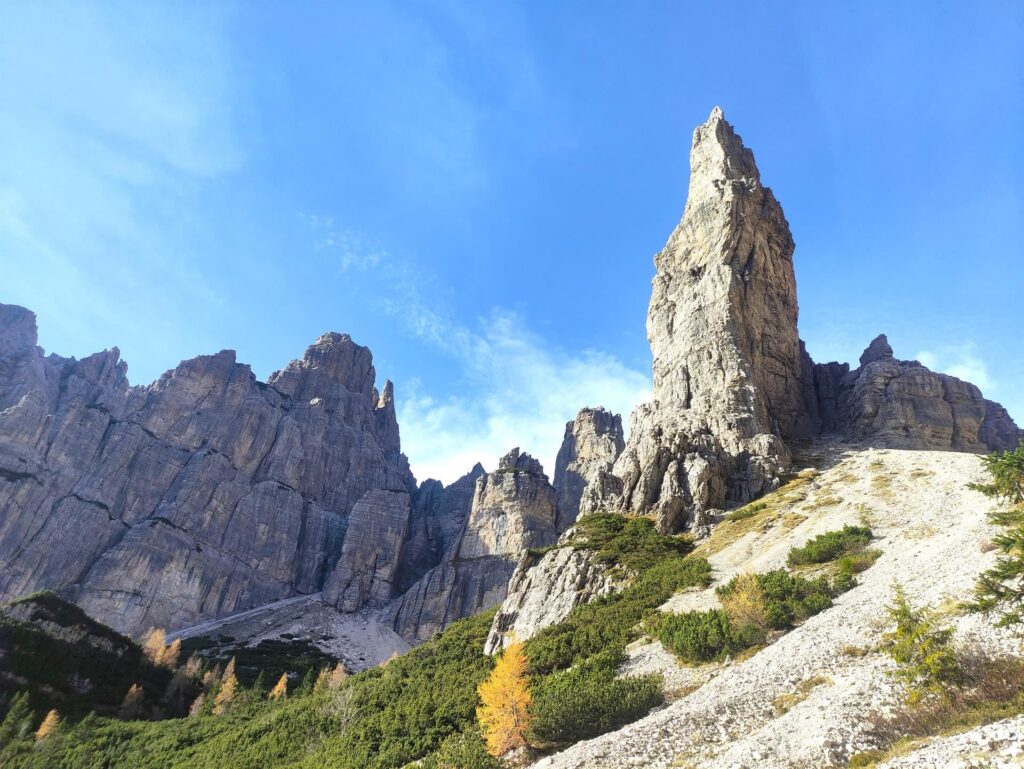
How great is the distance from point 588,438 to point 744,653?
14503 cm

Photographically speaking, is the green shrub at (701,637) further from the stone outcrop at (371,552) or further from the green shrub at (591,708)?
the stone outcrop at (371,552)

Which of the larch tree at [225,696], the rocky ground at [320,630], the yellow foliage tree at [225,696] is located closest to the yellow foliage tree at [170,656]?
the larch tree at [225,696]

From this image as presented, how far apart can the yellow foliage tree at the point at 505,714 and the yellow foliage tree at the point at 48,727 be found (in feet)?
149

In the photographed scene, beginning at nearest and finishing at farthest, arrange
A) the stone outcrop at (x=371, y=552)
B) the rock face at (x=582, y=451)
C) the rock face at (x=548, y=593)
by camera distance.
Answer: the rock face at (x=548, y=593), the stone outcrop at (x=371, y=552), the rock face at (x=582, y=451)

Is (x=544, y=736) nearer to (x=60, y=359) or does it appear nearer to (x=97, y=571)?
(x=97, y=571)

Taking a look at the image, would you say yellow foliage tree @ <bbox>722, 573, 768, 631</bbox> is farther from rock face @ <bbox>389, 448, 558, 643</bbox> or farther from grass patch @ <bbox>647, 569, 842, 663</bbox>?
rock face @ <bbox>389, 448, 558, 643</bbox>

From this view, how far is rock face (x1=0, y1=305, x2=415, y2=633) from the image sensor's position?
122 metres

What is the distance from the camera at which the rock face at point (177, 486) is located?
122 meters

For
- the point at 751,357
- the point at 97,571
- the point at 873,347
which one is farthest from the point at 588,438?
the point at 97,571

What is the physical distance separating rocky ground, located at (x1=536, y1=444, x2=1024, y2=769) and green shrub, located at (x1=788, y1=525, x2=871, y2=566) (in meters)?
1.29

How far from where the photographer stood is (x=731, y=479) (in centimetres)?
6316

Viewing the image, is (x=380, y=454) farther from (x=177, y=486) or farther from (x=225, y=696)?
(x=225, y=696)

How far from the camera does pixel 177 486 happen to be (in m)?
143

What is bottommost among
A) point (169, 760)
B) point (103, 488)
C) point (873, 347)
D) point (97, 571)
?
point (169, 760)
